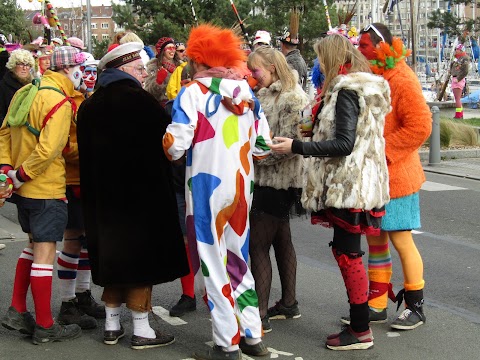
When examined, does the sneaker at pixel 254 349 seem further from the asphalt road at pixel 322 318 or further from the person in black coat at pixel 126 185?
the person in black coat at pixel 126 185

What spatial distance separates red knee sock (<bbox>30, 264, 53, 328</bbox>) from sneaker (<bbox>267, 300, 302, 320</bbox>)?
1493 mm

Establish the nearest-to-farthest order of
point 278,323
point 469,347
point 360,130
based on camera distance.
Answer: point 360,130 < point 469,347 < point 278,323

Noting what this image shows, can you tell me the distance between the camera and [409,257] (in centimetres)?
545

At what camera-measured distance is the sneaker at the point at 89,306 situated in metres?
5.80

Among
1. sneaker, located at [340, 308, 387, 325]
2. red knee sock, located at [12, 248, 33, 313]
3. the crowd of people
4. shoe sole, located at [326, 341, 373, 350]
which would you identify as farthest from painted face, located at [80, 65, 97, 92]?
shoe sole, located at [326, 341, 373, 350]

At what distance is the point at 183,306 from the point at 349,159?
5.70ft

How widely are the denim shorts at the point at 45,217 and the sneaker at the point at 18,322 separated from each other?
56 centimetres

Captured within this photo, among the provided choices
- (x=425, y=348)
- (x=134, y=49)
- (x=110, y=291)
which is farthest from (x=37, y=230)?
(x=425, y=348)

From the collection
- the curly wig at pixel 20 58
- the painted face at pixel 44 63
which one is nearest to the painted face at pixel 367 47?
the curly wig at pixel 20 58

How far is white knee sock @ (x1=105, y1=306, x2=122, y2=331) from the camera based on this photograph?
5.15m

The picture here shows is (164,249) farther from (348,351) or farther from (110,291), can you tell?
(348,351)

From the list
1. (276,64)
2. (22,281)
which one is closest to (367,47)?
(276,64)

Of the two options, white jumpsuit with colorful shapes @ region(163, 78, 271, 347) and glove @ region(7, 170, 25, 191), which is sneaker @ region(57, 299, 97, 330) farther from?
white jumpsuit with colorful shapes @ region(163, 78, 271, 347)

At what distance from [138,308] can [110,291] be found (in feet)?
0.66
